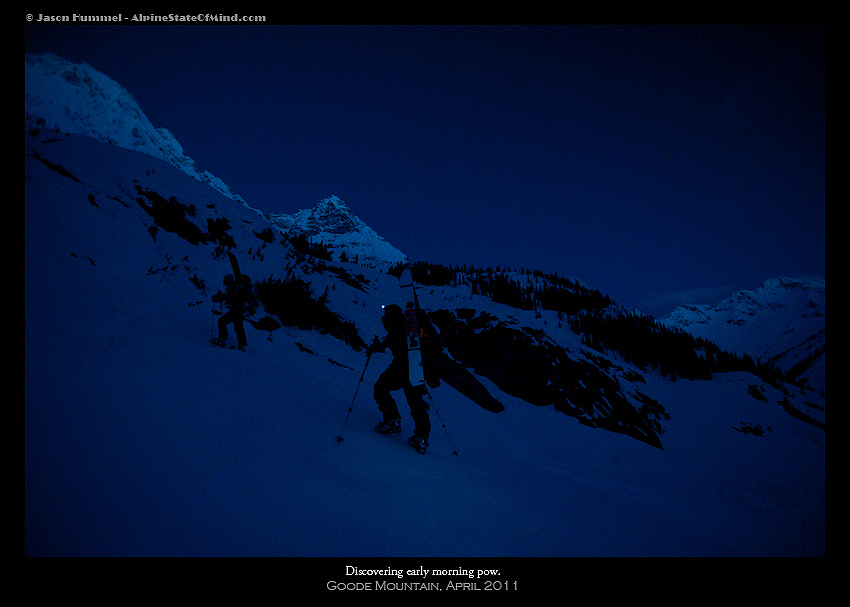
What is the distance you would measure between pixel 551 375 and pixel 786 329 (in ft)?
237

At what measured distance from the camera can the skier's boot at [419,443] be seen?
4.39 metres

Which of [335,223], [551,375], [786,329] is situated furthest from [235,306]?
[335,223]

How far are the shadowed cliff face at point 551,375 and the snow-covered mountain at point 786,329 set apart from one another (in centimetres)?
680

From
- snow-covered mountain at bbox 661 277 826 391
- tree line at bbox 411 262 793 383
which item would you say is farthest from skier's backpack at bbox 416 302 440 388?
tree line at bbox 411 262 793 383

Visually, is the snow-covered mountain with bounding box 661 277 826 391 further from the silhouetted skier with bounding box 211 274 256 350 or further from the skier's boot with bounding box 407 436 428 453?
the silhouetted skier with bounding box 211 274 256 350

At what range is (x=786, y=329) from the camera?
5631cm

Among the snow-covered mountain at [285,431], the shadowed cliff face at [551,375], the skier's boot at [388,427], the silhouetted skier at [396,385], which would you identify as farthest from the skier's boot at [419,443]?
the shadowed cliff face at [551,375]

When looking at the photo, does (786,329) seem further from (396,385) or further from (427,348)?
(396,385)

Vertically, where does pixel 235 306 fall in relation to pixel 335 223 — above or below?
below

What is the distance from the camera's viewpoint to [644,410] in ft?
55.1

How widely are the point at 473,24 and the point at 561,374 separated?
52.2 feet

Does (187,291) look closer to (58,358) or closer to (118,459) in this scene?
(58,358)

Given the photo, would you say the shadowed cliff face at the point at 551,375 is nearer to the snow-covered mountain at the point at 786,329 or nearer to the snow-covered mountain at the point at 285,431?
the snow-covered mountain at the point at 285,431

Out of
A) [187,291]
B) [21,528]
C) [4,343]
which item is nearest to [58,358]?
[4,343]
